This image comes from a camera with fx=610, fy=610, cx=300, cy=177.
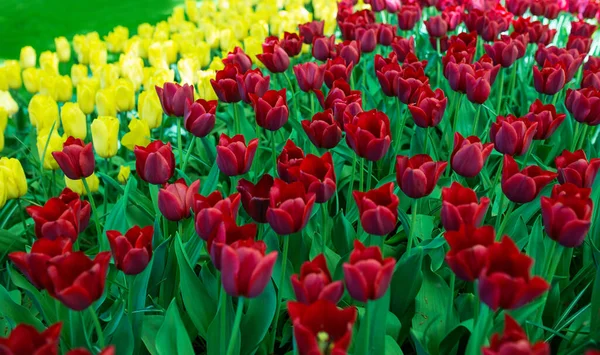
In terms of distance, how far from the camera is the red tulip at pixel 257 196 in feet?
4.01

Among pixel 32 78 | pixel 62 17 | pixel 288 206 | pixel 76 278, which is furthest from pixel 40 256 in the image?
pixel 62 17

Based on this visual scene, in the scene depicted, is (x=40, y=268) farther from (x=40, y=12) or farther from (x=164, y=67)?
(x=40, y=12)

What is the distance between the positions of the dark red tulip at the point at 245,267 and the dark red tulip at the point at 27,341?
0.25 metres

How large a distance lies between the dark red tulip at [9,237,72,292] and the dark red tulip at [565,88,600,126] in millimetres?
1384

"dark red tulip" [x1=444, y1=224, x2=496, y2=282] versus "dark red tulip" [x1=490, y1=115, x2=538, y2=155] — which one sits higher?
"dark red tulip" [x1=444, y1=224, x2=496, y2=282]

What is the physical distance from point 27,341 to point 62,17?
5.72 metres

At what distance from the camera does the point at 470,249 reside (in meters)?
0.92

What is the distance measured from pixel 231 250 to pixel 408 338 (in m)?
0.70

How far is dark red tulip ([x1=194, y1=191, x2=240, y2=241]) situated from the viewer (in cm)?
107

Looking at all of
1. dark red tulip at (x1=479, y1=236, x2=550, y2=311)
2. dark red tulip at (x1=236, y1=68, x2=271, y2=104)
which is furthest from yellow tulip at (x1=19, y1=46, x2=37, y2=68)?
dark red tulip at (x1=479, y1=236, x2=550, y2=311)

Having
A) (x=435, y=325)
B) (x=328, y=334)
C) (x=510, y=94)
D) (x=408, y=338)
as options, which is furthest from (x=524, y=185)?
(x=510, y=94)

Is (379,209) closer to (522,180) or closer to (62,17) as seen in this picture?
(522,180)

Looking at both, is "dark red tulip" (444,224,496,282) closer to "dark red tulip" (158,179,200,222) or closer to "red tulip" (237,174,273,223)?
"red tulip" (237,174,273,223)

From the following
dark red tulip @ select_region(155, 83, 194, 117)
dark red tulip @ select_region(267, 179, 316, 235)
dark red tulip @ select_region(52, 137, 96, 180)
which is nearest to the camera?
dark red tulip @ select_region(267, 179, 316, 235)
